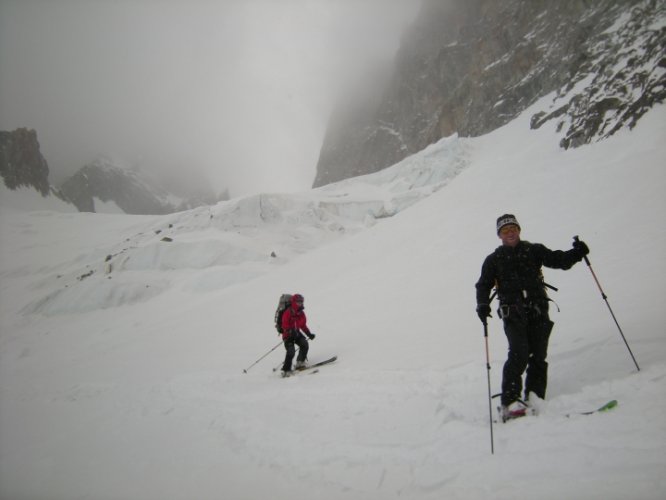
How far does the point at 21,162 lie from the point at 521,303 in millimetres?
152286

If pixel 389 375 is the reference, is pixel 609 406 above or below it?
→ below

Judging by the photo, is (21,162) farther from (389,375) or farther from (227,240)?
(389,375)

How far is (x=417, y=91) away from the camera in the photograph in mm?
106875

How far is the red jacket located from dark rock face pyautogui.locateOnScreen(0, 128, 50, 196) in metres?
139

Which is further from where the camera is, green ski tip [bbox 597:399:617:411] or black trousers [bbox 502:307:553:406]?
black trousers [bbox 502:307:553:406]

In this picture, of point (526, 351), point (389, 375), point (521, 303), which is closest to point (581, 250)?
point (521, 303)

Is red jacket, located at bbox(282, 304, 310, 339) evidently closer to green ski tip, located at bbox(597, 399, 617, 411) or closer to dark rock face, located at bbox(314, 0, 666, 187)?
green ski tip, located at bbox(597, 399, 617, 411)

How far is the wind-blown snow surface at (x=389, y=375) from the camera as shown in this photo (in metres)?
3.13

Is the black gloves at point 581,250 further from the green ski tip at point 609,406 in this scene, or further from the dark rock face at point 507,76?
the dark rock face at point 507,76

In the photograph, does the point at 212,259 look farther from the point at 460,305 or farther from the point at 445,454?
the point at 445,454

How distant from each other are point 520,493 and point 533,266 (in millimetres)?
2402

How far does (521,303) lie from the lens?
392 cm

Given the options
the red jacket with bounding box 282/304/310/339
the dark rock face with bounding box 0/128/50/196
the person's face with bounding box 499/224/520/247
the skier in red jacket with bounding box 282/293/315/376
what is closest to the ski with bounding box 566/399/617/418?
the person's face with bounding box 499/224/520/247

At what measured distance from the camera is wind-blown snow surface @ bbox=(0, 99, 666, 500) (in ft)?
10.3
